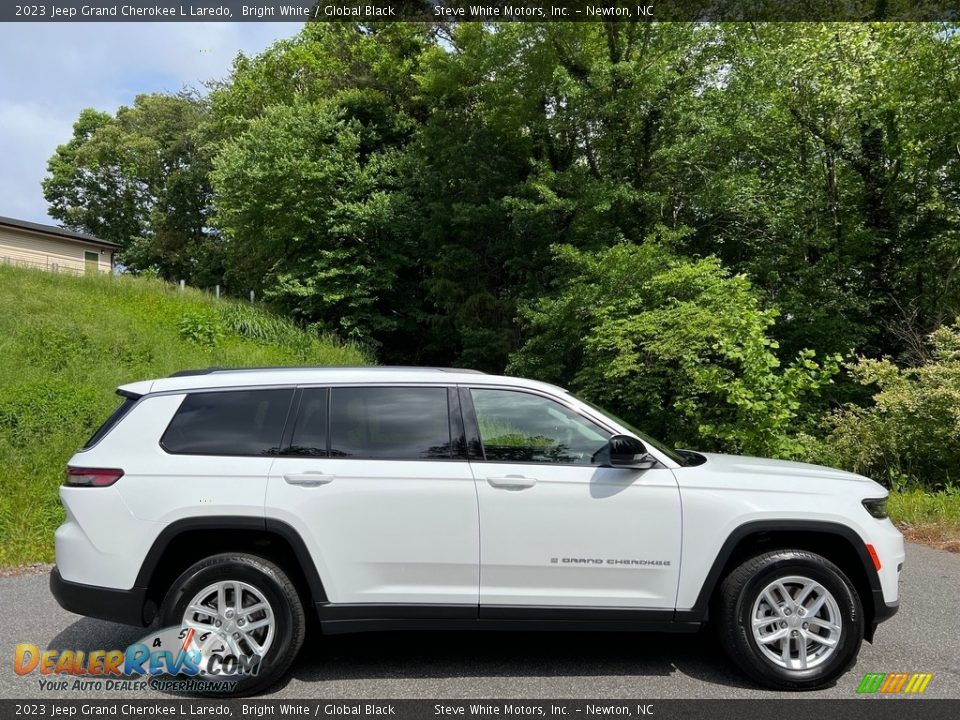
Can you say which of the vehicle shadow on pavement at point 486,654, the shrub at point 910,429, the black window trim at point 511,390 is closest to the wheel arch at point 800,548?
the vehicle shadow on pavement at point 486,654

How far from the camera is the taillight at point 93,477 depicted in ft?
13.1

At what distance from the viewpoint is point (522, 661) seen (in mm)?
4324

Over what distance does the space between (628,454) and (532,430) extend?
0.57m

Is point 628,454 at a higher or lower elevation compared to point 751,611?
higher

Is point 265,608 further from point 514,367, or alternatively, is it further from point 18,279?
point 18,279

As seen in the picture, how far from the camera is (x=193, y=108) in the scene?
46.7 metres

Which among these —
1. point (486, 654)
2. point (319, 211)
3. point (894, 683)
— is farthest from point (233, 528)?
point (319, 211)

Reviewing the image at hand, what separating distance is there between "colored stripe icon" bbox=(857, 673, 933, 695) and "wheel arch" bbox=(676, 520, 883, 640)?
229 millimetres

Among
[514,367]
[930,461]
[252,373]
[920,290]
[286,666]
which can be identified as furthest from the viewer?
[514,367]

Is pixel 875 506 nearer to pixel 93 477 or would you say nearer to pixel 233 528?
pixel 233 528

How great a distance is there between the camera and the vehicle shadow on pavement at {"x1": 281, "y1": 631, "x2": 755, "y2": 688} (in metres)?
4.13

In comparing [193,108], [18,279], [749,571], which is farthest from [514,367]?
[193,108]

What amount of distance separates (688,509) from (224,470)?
263cm

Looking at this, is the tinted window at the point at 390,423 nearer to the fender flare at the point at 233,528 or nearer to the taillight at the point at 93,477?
the fender flare at the point at 233,528
